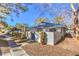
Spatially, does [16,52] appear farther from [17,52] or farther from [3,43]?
[3,43]

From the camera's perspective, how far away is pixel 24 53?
1694 mm

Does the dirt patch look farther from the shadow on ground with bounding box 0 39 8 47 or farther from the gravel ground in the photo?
the shadow on ground with bounding box 0 39 8 47

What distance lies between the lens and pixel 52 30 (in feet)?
5.61

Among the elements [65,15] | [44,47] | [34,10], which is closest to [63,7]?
[65,15]

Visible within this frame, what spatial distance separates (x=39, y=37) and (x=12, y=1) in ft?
1.30

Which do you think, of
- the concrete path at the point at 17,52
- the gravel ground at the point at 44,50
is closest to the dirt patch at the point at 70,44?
the gravel ground at the point at 44,50

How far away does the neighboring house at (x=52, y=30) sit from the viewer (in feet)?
5.56

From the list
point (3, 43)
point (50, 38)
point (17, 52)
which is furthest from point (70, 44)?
point (3, 43)

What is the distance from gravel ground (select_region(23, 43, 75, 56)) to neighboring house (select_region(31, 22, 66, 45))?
0.05 metres

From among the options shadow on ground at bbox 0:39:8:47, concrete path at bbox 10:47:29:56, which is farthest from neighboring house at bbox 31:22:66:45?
shadow on ground at bbox 0:39:8:47

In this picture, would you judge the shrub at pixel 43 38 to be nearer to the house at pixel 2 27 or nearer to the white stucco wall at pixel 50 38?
the white stucco wall at pixel 50 38

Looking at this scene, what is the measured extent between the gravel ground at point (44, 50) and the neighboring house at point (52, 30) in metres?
0.05

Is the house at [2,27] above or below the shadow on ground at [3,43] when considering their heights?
above

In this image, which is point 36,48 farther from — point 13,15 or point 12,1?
point 12,1
